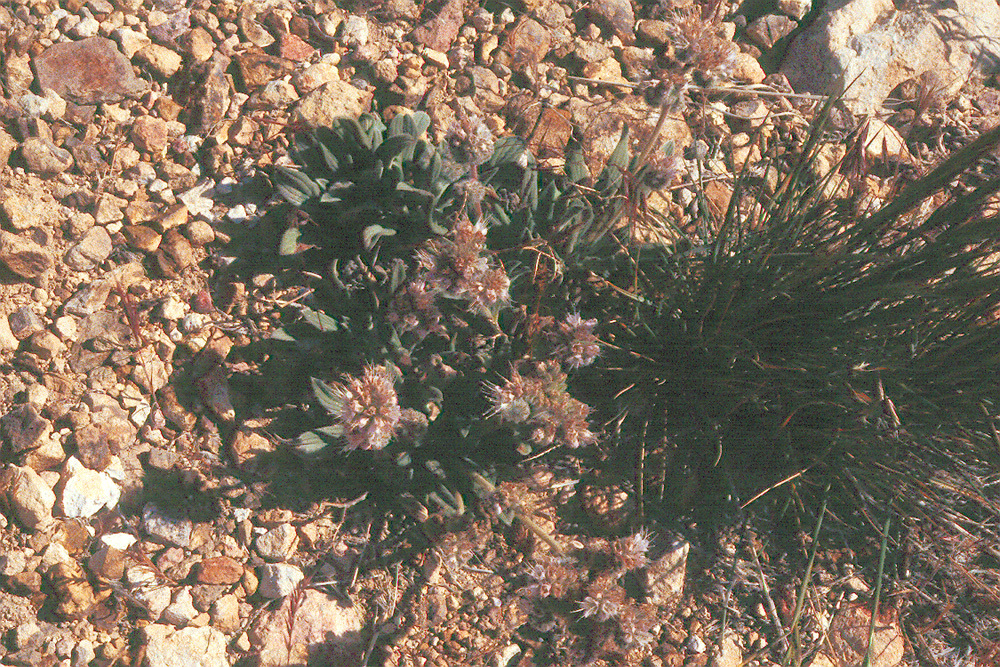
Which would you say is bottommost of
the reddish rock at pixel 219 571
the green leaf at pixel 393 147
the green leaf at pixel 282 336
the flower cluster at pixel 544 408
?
the reddish rock at pixel 219 571

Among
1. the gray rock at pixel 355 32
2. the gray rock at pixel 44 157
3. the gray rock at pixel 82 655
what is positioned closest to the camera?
the gray rock at pixel 82 655

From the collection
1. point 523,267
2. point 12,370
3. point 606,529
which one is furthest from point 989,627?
point 12,370

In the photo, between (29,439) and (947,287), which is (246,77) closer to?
(29,439)

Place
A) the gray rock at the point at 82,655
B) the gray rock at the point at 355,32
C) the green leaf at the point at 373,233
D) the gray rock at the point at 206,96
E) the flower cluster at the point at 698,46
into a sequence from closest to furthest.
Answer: the flower cluster at the point at 698,46 → the gray rock at the point at 82,655 → the green leaf at the point at 373,233 → the gray rock at the point at 206,96 → the gray rock at the point at 355,32

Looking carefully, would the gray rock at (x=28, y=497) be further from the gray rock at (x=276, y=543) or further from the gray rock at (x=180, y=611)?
the gray rock at (x=276, y=543)

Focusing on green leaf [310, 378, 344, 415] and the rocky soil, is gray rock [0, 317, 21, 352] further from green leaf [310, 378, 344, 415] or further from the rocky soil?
green leaf [310, 378, 344, 415]

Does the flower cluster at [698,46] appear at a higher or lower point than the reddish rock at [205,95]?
higher

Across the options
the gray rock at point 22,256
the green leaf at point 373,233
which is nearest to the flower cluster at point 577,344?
the green leaf at point 373,233

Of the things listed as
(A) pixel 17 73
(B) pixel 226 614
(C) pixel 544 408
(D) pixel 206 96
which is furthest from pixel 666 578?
(A) pixel 17 73
